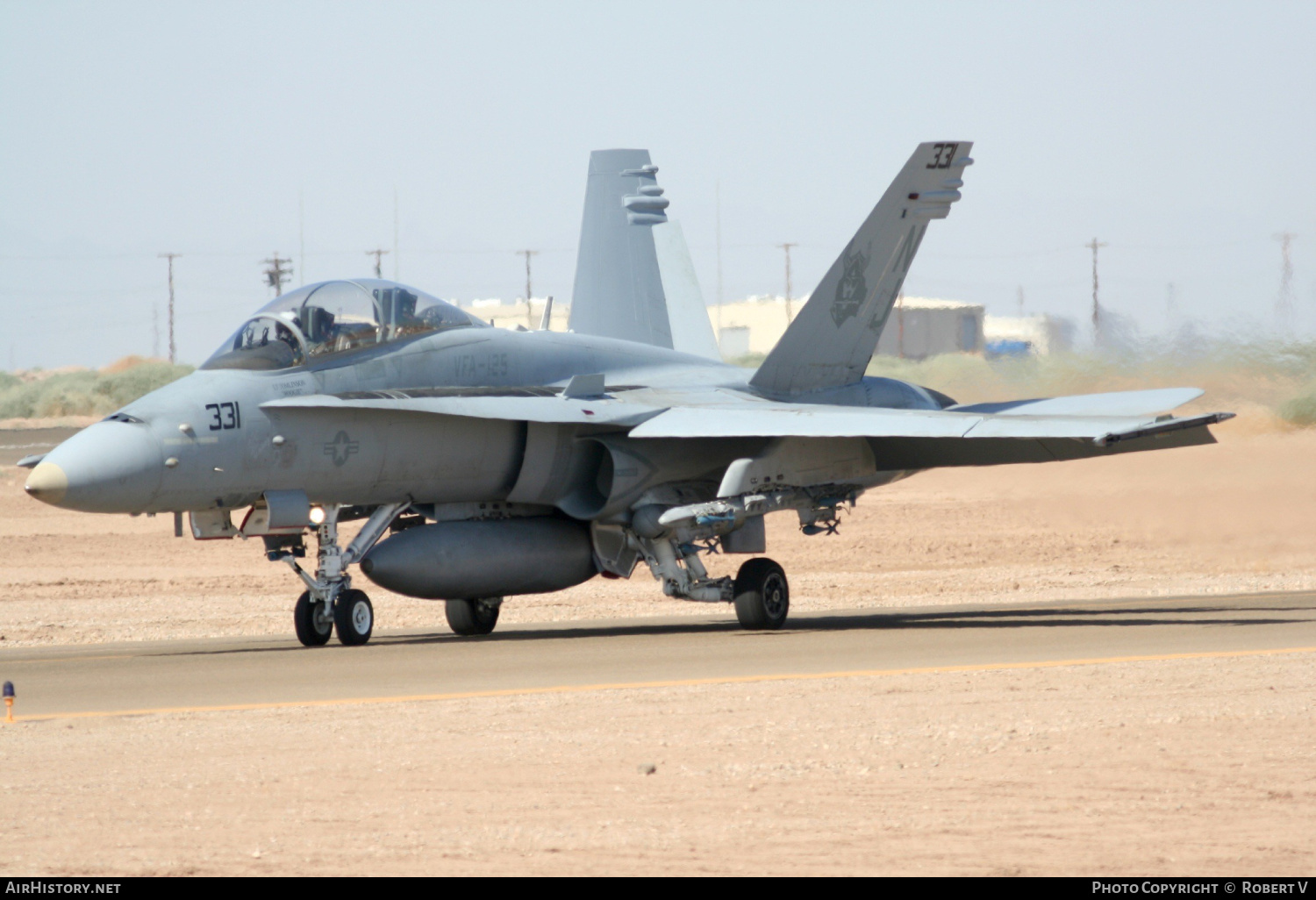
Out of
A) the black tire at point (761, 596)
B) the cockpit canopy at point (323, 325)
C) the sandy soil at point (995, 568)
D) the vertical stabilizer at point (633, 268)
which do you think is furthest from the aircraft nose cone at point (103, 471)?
the vertical stabilizer at point (633, 268)

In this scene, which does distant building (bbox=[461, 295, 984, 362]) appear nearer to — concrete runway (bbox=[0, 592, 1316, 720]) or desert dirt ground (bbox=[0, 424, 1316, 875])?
concrete runway (bbox=[0, 592, 1316, 720])

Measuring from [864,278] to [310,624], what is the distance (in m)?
7.36

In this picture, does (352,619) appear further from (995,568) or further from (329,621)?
(995,568)

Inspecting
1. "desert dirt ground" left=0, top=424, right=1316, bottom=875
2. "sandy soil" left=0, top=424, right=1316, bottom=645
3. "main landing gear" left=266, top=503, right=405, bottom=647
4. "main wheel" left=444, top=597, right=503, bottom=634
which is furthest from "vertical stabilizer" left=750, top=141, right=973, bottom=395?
"desert dirt ground" left=0, top=424, right=1316, bottom=875

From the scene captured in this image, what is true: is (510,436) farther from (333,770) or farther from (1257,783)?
(1257,783)

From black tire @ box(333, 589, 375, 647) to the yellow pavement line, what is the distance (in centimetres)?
356

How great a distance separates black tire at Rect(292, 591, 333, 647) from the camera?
49.7 ft

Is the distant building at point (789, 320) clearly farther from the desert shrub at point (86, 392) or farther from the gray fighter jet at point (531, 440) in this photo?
the gray fighter jet at point (531, 440)

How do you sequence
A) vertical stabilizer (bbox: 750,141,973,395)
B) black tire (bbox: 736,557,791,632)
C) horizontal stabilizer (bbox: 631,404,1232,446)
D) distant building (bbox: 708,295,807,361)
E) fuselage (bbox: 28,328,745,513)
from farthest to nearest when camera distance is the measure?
1. distant building (bbox: 708,295,807,361)
2. vertical stabilizer (bbox: 750,141,973,395)
3. black tire (bbox: 736,557,791,632)
4. horizontal stabilizer (bbox: 631,404,1232,446)
5. fuselage (bbox: 28,328,745,513)

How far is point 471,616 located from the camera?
17.2 metres

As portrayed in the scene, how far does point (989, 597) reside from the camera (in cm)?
2141

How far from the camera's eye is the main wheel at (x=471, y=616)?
17172mm
